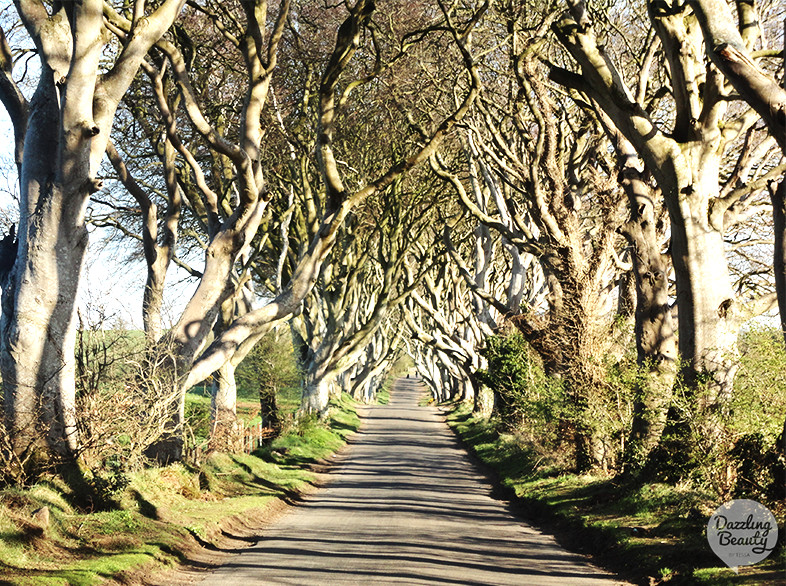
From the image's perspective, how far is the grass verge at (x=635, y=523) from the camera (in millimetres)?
9250

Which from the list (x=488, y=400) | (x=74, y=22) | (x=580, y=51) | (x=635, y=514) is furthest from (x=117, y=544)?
(x=488, y=400)

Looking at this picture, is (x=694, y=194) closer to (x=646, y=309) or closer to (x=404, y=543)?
(x=646, y=309)

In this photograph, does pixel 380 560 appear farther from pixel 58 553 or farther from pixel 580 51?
pixel 580 51

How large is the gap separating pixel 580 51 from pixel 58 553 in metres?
9.82

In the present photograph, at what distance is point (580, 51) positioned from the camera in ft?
43.8

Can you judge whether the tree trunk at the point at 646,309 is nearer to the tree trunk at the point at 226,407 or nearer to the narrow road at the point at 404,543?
the narrow road at the point at 404,543

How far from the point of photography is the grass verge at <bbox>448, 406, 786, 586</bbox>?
30.3 ft

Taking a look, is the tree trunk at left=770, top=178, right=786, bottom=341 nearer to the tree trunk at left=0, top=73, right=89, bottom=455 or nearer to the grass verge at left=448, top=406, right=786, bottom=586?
the grass verge at left=448, top=406, right=786, bottom=586

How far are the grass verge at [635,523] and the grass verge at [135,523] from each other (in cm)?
503

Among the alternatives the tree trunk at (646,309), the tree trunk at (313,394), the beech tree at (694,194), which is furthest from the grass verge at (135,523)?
the tree trunk at (313,394)

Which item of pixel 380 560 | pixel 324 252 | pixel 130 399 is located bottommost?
pixel 380 560

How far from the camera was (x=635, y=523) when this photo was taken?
1232cm

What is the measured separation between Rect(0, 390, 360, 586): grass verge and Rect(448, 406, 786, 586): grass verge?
5.03m

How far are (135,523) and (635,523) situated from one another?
6739 mm
